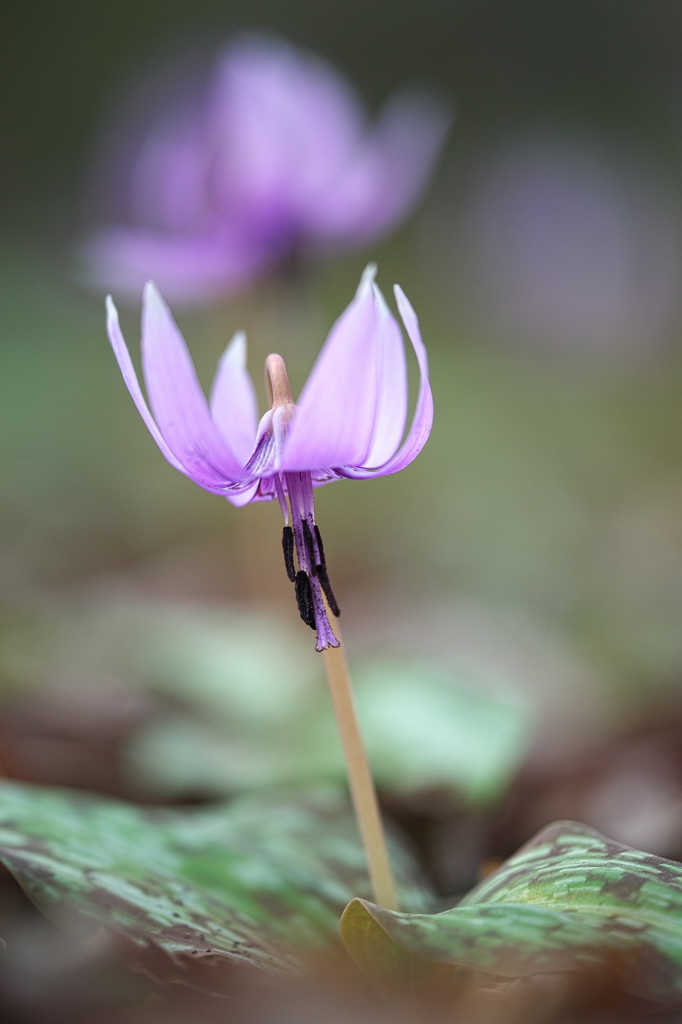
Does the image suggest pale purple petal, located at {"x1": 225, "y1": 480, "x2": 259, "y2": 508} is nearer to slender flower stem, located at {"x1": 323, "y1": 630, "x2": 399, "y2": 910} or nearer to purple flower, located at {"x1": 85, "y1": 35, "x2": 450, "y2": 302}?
slender flower stem, located at {"x1": 323, "y1": 630, "x2": 399, "y2": 910}

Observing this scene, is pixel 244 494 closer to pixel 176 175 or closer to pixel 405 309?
pixel 405 309

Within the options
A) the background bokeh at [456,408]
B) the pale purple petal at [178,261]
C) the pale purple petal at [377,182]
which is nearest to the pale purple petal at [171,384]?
the background bokeh at [456,408]

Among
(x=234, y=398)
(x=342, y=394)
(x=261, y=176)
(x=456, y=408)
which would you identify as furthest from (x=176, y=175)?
(x=456, y=408)

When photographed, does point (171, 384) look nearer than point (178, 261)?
Yes

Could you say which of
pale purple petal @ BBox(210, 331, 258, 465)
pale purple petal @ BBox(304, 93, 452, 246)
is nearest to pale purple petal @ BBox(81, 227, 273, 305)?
pale purple petal @ BBox(304, 93, 452, 246)

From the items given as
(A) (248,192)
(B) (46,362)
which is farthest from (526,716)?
(B) (46,362)
